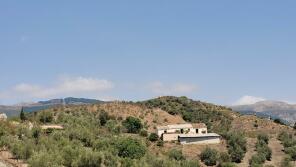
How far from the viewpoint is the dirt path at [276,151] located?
9900cm

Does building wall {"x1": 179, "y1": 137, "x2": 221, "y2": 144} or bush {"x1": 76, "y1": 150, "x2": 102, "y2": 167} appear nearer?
bush {"x1": 76, "y1": 150, "x2": 102, "y2": 167}

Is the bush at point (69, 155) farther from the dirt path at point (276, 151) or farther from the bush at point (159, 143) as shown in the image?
the dirt path at point (276, 151)

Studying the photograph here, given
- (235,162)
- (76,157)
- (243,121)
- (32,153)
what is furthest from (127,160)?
(243,121)

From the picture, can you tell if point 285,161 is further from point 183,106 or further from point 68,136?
point 183,106

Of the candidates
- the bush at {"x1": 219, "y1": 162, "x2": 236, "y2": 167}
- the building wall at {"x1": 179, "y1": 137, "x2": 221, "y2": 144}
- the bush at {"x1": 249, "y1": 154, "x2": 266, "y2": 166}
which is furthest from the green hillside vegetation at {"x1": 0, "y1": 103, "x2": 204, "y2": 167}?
the bush at {"x1": 249, "y1": 154, "x2": 266, "y2": 166}

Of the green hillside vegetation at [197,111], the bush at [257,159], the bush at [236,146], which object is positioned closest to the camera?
the bush at [257,159]

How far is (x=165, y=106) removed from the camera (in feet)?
484

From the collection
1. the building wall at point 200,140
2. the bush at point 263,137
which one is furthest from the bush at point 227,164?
the bush at point 263,137

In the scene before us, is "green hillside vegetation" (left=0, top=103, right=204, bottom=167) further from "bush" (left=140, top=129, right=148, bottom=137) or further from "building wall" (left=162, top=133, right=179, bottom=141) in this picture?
"building wall" (left=162, top=133, right=179, bottom=141)

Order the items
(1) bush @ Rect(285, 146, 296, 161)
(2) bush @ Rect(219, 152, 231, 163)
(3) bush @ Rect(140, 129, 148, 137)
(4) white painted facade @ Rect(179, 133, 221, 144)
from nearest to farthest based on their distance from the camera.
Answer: (2) bush @ Rect(219, 152, 231, 163) < (1) bush @ Rect(285, 146, 296, 161) < (4) white painted facade @ Rect(179, 133, 221, 144) < (3) bush @ Rect(140, 129, 148, 137)

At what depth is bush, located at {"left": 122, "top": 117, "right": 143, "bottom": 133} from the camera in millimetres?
113950

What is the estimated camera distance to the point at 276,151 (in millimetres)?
106625

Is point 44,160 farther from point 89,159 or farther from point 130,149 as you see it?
point 130,149

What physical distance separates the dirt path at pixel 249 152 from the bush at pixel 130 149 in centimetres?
1880
